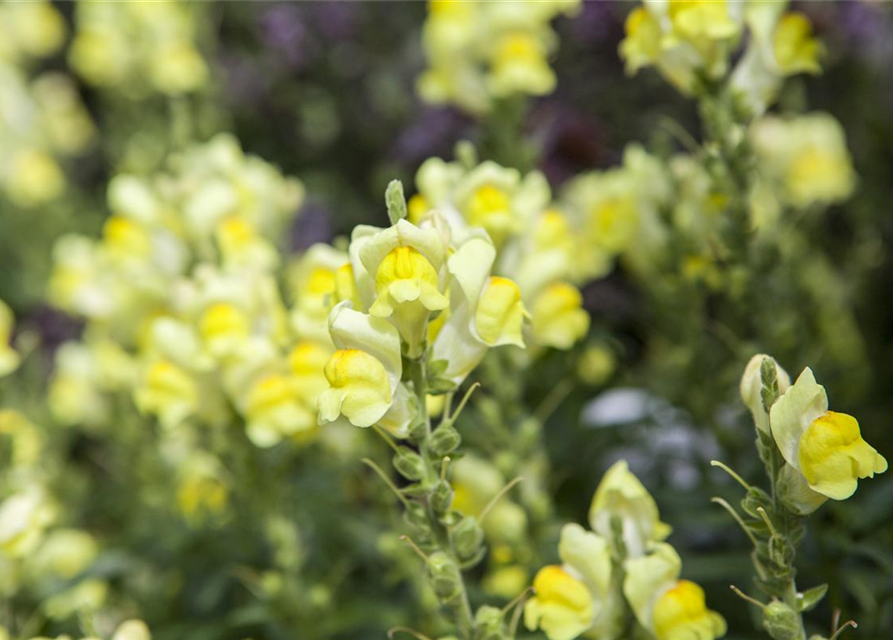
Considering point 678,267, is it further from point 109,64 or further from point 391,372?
point 109,64

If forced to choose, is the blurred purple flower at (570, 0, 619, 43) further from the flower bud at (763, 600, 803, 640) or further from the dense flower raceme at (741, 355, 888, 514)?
the flower bud at (763, 600, 803, 640)

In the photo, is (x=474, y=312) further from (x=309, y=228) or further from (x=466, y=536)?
(x=309, y=228)

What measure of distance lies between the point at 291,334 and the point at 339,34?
277 cm

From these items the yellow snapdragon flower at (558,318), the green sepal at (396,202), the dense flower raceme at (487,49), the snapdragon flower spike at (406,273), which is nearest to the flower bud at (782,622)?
the snapdragon flower spike at (406,273)

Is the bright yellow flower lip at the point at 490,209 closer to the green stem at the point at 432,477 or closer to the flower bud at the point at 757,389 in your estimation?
the green stem at the point at 432,477

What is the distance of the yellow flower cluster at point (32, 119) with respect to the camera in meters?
4.81

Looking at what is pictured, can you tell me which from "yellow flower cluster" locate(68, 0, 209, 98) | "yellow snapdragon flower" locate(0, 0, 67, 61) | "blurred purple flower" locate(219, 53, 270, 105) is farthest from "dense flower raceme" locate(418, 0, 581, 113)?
"yellow snapdragon flower" locate(0, 0, 67, 61)

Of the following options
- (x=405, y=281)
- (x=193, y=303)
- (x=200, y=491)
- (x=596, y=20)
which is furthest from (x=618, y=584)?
(x=596, y=20)

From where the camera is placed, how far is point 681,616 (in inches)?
58.7

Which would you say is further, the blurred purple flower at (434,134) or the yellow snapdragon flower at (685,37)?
the blurred purple flower at (434,134)

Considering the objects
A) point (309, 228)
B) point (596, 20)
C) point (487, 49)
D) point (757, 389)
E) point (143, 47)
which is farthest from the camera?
point (143, 47)

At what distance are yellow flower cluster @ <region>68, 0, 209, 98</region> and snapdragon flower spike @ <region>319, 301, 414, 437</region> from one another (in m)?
3.02

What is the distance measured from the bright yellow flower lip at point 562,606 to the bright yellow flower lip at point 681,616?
106 millimetres

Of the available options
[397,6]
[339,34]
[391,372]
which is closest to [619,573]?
[391,372]
